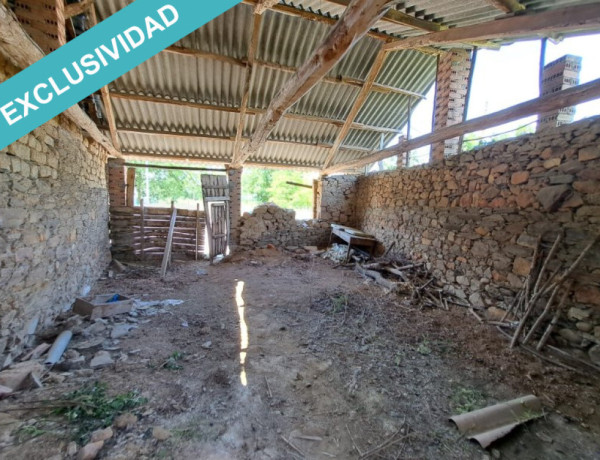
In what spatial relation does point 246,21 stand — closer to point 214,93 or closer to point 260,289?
point 214,93

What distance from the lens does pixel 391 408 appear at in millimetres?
2305

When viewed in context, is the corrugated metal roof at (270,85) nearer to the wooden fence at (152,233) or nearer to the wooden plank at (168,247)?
the wooden fence at (152,233)

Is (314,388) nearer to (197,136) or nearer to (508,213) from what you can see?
(508,213)

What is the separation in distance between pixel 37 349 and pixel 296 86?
14.0 feet

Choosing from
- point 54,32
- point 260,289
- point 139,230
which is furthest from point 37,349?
point 139,230

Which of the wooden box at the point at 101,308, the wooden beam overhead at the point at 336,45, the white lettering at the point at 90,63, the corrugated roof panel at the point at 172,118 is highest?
the corrugated roof panel at the point at 172,118

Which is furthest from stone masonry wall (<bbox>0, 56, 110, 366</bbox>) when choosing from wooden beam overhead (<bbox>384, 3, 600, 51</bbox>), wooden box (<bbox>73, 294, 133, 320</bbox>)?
wooden beam overhead (<bbox>384, 3, 600, 51</bbox>)

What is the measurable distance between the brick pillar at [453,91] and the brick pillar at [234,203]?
5.56 m

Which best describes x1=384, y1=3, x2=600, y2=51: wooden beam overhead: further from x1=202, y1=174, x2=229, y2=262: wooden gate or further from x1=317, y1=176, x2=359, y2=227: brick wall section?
x1=202, y1=174, x2=229, y2=262: wooden gate

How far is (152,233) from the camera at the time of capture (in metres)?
7.43

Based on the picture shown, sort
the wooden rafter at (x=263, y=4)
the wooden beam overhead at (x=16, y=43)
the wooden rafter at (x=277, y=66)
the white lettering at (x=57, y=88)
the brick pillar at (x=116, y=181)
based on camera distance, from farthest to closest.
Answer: the brick pillar at (x=116, y=181)
the wooden rafter at (x=277, y=66)
the wooden rafter at (x=263, y=4)
the white lettering at (x=57, y=88)
the wooden beam overhead at (x=16, y=43)

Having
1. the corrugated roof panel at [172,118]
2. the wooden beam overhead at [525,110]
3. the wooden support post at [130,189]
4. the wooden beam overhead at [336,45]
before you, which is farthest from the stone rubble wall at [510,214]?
the wooden support post at [130,189]

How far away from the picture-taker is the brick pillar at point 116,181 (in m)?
6.98

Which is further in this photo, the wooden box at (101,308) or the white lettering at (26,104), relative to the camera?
the wooden box at (101,308)
